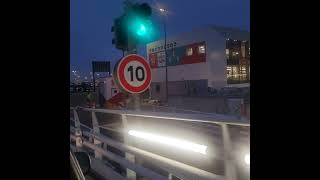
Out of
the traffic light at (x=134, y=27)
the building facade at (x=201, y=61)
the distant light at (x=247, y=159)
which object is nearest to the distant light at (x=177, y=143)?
the distant light at (x=247, y=159)

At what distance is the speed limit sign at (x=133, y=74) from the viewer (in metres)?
6.36

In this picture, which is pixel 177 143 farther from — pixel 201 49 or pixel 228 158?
pixel 201 49

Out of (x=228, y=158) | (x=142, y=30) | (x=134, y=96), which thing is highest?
(x=142, y=30)

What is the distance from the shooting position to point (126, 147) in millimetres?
6172

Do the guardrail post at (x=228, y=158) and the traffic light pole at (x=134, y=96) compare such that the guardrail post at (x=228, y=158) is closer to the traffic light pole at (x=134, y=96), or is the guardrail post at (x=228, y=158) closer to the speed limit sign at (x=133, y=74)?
the speed limit sign at (x=133, y=74)

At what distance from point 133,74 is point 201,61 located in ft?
126

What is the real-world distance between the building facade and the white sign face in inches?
1307

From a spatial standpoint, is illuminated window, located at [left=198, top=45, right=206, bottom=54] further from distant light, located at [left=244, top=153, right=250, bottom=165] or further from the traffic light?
distant light, located at [left=244, top=153, right=250, bottom=165]

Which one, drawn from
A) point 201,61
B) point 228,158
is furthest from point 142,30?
point 201,61

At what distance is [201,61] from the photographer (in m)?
44.5
